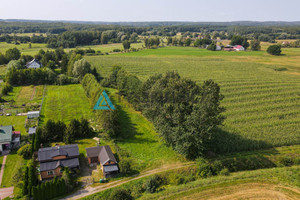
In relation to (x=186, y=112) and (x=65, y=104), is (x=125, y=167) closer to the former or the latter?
(x=186, y=112)

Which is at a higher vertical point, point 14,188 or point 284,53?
point 284,53

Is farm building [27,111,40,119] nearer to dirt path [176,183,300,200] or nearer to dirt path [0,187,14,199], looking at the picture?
dirt path [0,187,14,199]

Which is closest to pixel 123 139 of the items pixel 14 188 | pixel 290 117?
pixel 14 188

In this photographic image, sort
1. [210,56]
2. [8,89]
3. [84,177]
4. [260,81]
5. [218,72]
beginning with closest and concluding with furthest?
[84,177] < [8,89] < [260,81] < [218,72] < [210,56]

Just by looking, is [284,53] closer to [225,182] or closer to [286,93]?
[286,93]

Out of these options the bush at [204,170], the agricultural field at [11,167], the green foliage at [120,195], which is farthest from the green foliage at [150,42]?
the green foliage at [120,195]

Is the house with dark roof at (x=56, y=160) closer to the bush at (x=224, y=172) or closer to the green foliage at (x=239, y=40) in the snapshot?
the bush at (x=224, y=172)
